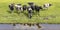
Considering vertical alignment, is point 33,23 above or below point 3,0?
below

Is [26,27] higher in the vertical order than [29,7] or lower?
lower

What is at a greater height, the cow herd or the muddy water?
the cow herd

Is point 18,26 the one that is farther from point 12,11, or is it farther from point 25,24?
point 12,11

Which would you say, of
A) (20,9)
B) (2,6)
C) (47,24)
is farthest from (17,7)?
(47,24)

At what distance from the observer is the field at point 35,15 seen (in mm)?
1796

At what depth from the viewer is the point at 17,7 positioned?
1862 millimetres

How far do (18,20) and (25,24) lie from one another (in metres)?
0.08

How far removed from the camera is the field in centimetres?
180

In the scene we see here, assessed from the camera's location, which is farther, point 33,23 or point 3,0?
point 3,0

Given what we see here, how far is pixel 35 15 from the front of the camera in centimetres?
185

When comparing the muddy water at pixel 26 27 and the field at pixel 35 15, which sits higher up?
the field at pixel 35 15

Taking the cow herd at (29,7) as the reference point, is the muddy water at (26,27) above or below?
below

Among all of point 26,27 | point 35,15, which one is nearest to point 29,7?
point 35,15

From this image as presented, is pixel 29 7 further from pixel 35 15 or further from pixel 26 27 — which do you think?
pixel 26 27
